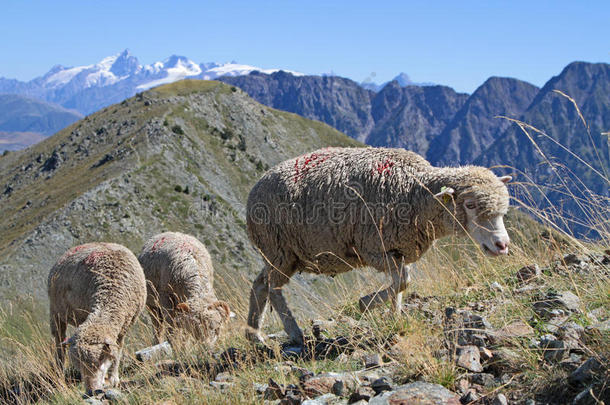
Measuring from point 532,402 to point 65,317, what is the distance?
9490 mm

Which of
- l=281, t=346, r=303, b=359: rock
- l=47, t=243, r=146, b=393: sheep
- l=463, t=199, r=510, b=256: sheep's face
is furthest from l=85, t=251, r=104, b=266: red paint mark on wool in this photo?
l=463, t=199, r=510, b=256: sheep's face

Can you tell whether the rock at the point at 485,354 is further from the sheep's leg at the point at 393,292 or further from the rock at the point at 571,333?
the sheep's leg at the point at 393,292

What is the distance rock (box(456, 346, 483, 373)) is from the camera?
421 cm

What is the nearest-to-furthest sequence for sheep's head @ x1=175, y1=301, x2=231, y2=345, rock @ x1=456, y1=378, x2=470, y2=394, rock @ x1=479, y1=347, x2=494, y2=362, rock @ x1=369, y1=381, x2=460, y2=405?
rock @ x1=369, y1=381, x2=460, y2=405 → rock @ x1=456, y1=378, x2=470, y2=394 → rock @ x1=479, y1=347, x2=494, y2=362 → sheep's head @ x1=175, y1=301, x2=231, y2=345

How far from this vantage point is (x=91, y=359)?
782cm

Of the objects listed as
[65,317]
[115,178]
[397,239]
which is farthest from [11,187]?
[397,239]

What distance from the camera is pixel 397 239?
6555 millimetres

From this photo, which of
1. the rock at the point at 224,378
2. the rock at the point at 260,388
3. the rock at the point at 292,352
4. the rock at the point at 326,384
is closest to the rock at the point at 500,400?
the rock at the point at 326,384

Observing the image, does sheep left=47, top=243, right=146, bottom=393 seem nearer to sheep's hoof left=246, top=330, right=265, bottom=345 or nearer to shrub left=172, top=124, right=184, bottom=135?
sheep's hoof left=246, top=330, right=265, bottom=345

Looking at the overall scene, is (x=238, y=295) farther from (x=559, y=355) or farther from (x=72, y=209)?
(x=72, y=209)

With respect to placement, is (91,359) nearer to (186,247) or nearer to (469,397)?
(186,247)

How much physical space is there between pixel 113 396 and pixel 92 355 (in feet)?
7.15

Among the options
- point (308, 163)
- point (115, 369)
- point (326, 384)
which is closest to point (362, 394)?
point (326, 384)

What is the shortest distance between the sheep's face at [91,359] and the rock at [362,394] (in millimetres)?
5063
